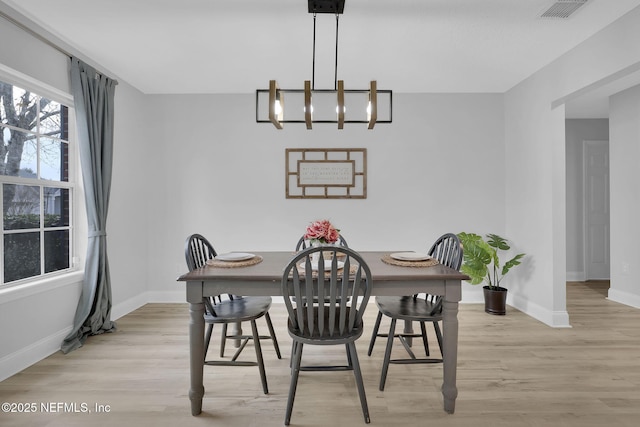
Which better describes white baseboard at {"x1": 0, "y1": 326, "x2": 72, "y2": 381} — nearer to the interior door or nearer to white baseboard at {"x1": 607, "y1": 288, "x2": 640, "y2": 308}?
white baseboard at {"x1": 607, "y1": 288, "x2": 640, "y2": 308}

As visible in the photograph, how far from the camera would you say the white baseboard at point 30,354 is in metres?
2.25

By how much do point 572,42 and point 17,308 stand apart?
191 inches

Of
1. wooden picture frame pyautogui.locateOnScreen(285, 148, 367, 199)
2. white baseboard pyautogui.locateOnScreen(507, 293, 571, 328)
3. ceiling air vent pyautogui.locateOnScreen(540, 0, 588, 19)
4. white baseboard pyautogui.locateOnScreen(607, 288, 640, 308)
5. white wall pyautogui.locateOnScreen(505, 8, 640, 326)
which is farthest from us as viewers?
wooden picture frame pyautogui.locateOnScreen(285, 148, 367, 199)

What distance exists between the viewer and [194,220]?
404cm

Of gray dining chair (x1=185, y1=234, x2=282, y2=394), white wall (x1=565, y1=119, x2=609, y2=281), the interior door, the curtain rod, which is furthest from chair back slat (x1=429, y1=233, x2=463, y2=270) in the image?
the interior door

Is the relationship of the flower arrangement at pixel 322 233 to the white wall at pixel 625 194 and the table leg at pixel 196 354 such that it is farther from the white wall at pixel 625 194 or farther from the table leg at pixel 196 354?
the white wall at pixel 625 194

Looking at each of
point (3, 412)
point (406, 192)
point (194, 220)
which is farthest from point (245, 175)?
point (3, 412)

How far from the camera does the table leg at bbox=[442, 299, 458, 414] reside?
73.5 inches

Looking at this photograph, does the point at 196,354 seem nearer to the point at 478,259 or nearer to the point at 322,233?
the point at 322,233

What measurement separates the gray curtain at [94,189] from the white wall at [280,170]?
0.90 m

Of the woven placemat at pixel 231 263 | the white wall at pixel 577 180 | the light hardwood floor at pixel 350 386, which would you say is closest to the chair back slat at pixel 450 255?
the light hardwood floor at pixel 350 386

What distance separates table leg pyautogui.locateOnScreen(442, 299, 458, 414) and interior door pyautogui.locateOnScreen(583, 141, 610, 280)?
179 inches

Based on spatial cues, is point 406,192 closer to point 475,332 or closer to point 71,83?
point 475,332

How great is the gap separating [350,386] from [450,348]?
2.33ft
